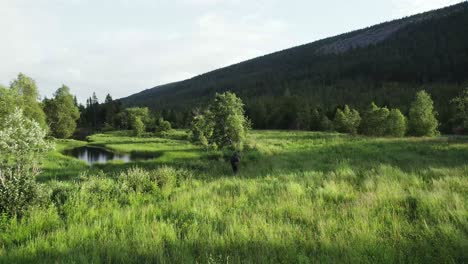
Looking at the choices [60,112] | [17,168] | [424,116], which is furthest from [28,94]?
[424,116]

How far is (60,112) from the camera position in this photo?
74.1 metres

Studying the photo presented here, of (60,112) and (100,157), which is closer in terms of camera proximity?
(100,157)

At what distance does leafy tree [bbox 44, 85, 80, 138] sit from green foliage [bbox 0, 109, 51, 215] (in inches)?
2847

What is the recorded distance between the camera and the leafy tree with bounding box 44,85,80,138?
2921 inches

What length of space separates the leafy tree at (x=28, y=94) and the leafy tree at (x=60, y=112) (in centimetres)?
1769

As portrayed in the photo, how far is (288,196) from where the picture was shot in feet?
27.6

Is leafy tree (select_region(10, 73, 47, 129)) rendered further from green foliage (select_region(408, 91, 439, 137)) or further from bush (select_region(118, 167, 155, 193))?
green foliage (select_region(408, 91, 439, 137))

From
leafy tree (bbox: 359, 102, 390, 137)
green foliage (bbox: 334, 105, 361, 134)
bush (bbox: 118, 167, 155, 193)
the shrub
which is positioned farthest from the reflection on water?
leafy tree (bbox: 359, 102, 390, 137)

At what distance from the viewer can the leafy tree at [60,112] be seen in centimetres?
7419

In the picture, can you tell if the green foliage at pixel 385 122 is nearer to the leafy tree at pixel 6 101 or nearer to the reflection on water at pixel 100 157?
the reflection on water at pixel 100 157

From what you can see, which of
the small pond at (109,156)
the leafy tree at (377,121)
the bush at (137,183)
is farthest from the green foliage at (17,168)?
the leafy tree at (377,121)

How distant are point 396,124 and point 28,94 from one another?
74.3 m

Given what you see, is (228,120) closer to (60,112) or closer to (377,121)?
(377,121)

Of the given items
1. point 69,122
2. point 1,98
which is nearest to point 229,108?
point 1,98
